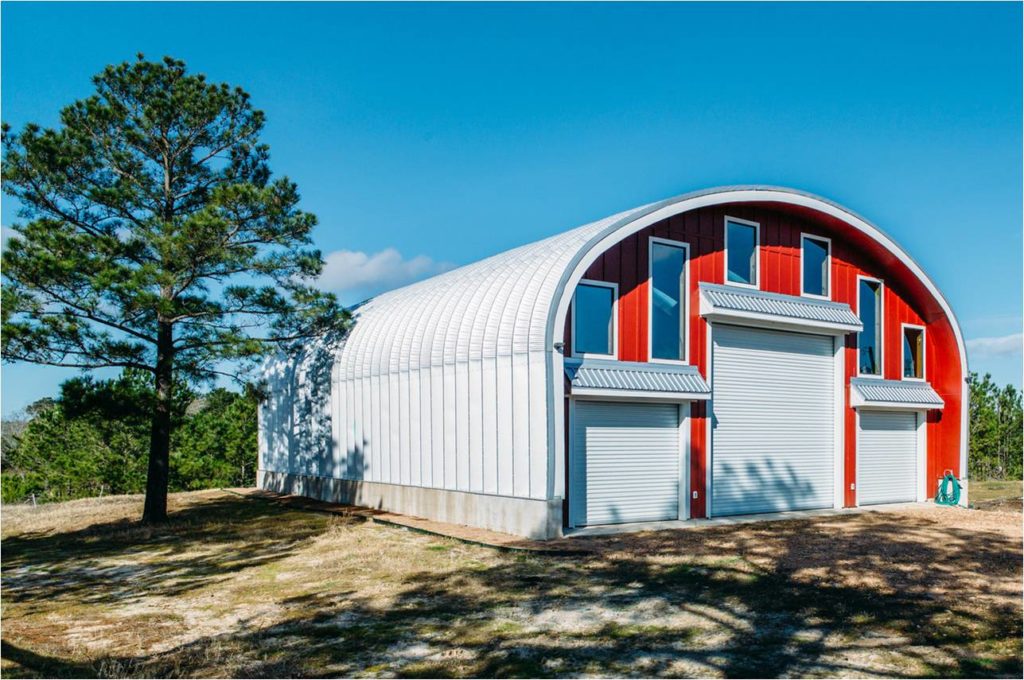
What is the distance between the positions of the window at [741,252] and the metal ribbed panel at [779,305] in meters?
0.35

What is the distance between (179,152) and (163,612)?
13.5m

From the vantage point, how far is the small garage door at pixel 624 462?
1745 cm

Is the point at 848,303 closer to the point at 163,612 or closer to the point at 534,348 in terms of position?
the point at 534,348

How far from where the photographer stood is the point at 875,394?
22.5 m

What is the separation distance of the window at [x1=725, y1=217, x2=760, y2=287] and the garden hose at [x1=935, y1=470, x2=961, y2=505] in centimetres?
919

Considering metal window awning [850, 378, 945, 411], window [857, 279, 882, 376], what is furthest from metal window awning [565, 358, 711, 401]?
window [857, 279, 882, 376]

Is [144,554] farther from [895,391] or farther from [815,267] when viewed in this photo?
[895,391]

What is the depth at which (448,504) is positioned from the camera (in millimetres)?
18828

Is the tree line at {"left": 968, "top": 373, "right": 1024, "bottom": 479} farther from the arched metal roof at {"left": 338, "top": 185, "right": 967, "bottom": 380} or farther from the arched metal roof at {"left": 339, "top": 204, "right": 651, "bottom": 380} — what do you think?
the arched metal roof at {"left": 339, "top": 204, "right": 651, "bottom": 380}

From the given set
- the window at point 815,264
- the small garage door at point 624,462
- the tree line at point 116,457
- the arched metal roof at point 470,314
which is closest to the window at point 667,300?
the small garage door at point 624,462

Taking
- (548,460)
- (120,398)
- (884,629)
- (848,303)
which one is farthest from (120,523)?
(848,303)

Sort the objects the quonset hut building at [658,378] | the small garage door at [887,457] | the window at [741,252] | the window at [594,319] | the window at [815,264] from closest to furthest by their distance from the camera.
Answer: the quonset hut building at [658,378] < the window at [594,319] < the window at [741,252] < the window at [815,264] < the small garage door at [887,457]

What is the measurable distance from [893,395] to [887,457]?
6.29 feet

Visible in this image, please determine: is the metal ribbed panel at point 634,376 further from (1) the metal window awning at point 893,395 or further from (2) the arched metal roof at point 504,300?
(1) the metal window awning at point 893,395
